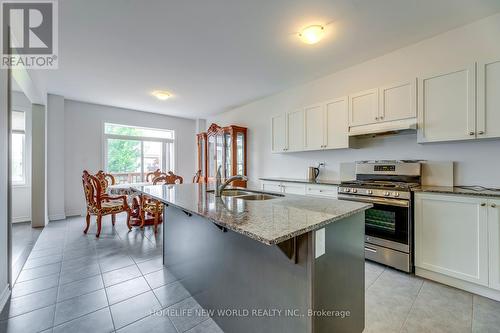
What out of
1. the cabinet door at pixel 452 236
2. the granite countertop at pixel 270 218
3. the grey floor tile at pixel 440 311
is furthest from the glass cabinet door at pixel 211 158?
the grey floor tile at pixel 440 311

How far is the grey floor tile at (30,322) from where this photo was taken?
1.56m

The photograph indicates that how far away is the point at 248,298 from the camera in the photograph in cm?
137

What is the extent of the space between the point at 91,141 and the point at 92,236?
8.36ft

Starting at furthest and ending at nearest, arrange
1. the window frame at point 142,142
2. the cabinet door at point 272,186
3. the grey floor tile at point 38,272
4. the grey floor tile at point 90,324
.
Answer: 1. the window frame at point 142,142
2. the cabinet door at point 272,186
3. the grey floor tile at point 38,272
4. the grey floor tile at point 90,324

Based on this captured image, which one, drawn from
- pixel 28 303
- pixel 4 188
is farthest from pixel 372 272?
pixel 4 188

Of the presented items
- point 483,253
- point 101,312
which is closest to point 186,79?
point 101,312

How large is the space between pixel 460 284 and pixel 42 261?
4.48m

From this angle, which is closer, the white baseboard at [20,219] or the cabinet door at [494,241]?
the cabinet door at [494,241]

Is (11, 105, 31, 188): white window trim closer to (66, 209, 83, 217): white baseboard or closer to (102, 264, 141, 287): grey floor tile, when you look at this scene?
(66, 209, 83, 217): white baseboard

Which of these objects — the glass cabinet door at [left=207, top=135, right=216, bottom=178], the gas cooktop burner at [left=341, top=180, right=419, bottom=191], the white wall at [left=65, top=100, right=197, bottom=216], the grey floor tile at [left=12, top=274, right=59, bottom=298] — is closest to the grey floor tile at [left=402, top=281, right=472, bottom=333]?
the gas cooktop burner at [left=341, top=180, right=419, bottom=191]

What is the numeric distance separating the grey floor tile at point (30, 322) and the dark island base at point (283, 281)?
1.11 m

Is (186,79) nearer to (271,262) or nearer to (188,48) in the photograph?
(188,48)

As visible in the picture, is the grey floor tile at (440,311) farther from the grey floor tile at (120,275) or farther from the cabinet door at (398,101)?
the grey floor tile at (120,275)

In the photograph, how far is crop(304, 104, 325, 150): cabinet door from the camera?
3.36 metres
